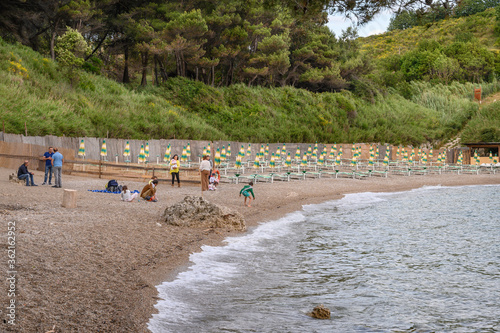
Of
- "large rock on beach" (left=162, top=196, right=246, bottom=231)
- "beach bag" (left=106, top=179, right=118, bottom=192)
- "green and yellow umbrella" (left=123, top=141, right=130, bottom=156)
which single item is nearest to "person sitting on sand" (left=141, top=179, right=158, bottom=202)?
"beach bag" (left=106, top=179, right=118, bottom=192)

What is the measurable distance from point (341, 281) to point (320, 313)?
2.02 m

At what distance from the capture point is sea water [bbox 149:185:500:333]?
623cm

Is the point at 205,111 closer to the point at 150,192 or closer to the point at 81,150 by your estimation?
the point at 81,150

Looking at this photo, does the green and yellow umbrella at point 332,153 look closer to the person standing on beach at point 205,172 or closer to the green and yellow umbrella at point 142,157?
the green and yellow umbrella at point 142,157

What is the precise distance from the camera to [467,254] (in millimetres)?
11109

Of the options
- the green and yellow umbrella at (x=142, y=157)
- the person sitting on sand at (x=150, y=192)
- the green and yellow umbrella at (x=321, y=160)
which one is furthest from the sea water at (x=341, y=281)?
the green and yellow umbrella at (x=321, y=160)

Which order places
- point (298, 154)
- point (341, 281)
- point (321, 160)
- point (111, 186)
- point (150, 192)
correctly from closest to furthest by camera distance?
point (341, 281) < point (150, 192) < point (111, 186) < point (321, 160) < point (298, 154)

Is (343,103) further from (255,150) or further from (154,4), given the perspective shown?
(154,4)

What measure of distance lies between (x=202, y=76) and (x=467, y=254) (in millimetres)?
35864

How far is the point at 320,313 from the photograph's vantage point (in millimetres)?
6355

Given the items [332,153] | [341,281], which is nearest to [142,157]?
[332,153]

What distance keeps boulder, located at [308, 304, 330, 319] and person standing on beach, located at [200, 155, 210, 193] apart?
10970 mm

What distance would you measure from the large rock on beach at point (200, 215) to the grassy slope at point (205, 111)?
48.2 ft

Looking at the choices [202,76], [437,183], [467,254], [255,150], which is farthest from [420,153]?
[467,254]
